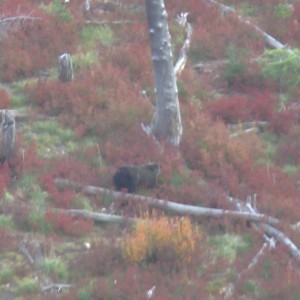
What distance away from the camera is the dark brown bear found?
1285 cm

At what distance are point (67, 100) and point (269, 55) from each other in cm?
376

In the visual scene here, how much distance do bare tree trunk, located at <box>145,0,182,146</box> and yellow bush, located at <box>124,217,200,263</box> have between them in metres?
3.76

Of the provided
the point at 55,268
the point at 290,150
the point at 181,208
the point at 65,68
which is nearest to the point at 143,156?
the point at 181,208

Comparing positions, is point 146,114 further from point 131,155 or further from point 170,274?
point 170,274

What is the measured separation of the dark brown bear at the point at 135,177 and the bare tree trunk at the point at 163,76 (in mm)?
1656

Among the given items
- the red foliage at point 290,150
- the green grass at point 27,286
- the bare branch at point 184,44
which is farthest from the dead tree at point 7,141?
the bare branch at point 184,44

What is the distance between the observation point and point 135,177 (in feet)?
42.2

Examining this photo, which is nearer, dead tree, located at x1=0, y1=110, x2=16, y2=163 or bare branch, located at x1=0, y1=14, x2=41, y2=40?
dead tree, located at x1=0, y1=110, x2=16, y2=163

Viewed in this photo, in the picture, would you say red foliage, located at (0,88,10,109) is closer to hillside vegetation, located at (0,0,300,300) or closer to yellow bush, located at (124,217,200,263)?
hillside vegetation, located at (0,0,300,300)

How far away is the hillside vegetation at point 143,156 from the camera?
35.1 ft

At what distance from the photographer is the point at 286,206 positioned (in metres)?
12.5

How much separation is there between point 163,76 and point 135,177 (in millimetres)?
2336

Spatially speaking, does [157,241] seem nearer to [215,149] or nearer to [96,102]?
[215,149]

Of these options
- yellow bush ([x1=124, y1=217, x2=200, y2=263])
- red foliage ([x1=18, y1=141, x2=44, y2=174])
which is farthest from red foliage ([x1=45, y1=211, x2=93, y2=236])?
red foliage ([x1=18, y1=141, x2=44, y2=174])
